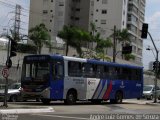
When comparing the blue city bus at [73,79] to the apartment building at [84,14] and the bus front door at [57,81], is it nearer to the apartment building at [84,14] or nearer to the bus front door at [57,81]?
the bus front door at [57,81]

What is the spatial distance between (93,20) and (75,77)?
8771cm

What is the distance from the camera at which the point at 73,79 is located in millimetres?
31031

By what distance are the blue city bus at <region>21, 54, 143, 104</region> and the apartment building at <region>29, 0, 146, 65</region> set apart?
7619 cm

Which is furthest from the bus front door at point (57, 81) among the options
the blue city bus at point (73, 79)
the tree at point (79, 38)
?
the tree at point (79, 38)

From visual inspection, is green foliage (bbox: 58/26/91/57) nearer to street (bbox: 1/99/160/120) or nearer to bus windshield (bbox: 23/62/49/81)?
bus windshield (bbox: 23/62/49/81)

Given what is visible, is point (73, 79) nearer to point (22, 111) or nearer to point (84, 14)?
point (22, 111)

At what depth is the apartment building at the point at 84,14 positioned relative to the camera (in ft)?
385

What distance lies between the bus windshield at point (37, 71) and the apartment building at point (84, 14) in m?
82.8

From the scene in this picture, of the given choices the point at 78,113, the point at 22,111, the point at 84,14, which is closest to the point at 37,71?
the point at 78,113

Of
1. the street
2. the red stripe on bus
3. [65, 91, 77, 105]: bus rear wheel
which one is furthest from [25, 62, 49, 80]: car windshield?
the red stripe on bus

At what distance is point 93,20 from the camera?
11819cm

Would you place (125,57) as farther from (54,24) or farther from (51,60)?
(51,60)

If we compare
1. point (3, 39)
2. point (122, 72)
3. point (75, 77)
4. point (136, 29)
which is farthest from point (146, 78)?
point (136, 29)

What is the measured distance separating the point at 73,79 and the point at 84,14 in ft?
305
